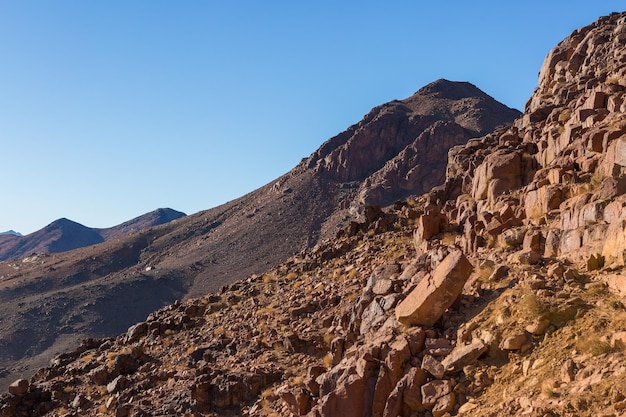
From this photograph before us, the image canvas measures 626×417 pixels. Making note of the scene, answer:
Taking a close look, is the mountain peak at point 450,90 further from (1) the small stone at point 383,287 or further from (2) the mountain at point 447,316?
(1) the small stone at point 383,287

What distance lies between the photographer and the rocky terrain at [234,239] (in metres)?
72.1

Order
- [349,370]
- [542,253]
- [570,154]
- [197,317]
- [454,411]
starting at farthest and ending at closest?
[197,317], [570,154], [542,253], [349,370], [454,411]

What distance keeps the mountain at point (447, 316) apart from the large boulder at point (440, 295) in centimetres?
4

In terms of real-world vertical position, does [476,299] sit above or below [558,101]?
below

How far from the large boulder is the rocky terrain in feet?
169

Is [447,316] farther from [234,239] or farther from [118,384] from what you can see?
[234,239]

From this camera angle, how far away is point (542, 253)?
13516 millimetres

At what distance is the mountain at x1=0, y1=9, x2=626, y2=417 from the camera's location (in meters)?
10.2

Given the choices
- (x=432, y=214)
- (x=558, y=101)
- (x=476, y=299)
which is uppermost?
(x=558, y=101)

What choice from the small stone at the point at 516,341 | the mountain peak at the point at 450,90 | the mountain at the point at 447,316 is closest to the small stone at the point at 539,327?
the mountain at the point at 447,316

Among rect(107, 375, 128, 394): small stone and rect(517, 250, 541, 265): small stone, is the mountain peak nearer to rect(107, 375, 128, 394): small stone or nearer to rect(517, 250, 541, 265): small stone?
rect(107, 375, 128, 394): small stone

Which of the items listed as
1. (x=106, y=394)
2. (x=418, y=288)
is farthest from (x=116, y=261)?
(x=418, y=288)

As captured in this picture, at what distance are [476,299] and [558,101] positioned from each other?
15.2m

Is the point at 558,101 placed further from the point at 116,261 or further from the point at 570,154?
the point at 116,261
